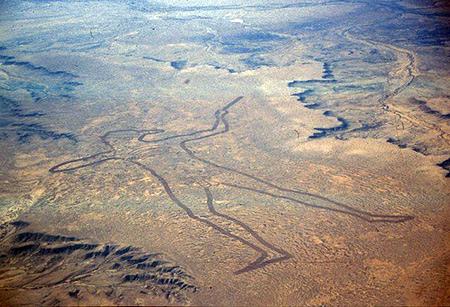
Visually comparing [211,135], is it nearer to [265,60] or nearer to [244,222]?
[244,222]

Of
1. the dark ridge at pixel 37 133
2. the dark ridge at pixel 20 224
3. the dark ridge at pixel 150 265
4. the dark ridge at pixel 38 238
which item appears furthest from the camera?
the dark ridge at pixel 37 133

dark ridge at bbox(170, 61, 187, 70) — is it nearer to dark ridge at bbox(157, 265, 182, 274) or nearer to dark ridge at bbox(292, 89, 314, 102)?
dark ridge at bbox(292, 89, 314, 102)

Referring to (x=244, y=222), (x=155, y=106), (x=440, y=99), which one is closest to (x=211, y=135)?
(x=155, y=106)

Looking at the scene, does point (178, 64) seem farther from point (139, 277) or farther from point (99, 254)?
point (139, 277)

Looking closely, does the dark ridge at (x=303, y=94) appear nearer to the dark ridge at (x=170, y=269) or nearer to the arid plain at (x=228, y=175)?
the arid plain at (x=228, y=175)

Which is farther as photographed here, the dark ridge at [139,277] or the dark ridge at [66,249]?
the dark ridge at [66,249]

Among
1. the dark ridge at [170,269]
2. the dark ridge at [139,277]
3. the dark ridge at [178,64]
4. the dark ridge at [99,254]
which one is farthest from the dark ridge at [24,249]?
the dark ridge at [178,64]

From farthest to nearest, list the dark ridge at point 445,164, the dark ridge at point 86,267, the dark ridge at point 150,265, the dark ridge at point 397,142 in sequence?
1. the dark ridge at point 397,142
2. the dark ridge at point 445,164
3. the dark ridge at point 150,265
4. the dark ridge at point 86,267

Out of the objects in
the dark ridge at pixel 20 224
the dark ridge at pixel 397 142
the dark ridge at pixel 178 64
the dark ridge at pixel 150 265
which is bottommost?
the dark ridge at pixel 397 142

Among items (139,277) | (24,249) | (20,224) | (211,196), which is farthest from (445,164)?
(20,224)
